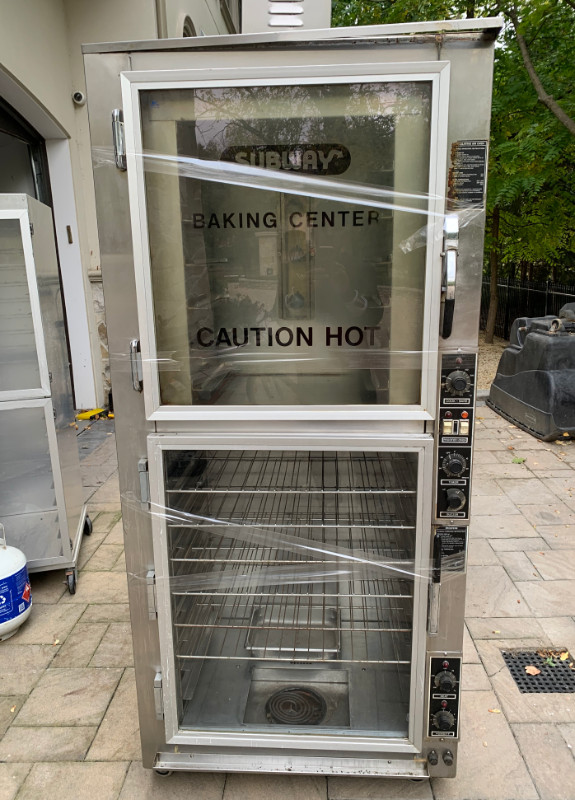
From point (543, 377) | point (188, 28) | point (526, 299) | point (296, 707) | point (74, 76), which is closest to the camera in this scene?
point (296, 707)

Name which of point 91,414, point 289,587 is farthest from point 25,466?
point 91,414

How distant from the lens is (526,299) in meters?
12.3

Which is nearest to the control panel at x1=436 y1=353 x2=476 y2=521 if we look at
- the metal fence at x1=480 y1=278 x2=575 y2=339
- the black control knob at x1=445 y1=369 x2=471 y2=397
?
the black control knob at x1=445 y1=369 x2=471 y2=397

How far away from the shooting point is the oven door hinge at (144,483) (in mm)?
1865

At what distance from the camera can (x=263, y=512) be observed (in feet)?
8.59

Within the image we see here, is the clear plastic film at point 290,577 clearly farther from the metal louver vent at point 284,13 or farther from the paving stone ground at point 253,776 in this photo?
the metal louver vent at point 284,13

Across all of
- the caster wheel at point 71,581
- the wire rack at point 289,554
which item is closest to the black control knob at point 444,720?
the wire rack at point 289,554

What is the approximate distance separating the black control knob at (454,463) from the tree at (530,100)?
609 centimetres

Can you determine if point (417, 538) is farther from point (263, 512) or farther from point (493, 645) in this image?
point (493, 645)

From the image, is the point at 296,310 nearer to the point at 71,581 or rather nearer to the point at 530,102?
the point at 71,581

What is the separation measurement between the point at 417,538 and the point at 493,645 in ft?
4.68

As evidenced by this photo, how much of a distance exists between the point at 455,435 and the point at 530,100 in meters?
7.61

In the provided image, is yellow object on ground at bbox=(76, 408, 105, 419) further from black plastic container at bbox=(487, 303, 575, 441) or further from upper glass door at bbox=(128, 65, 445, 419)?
upper glass door at bbox=(128, 65, 445, 419)

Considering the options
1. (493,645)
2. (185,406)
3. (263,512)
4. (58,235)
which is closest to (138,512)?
(185,406)
